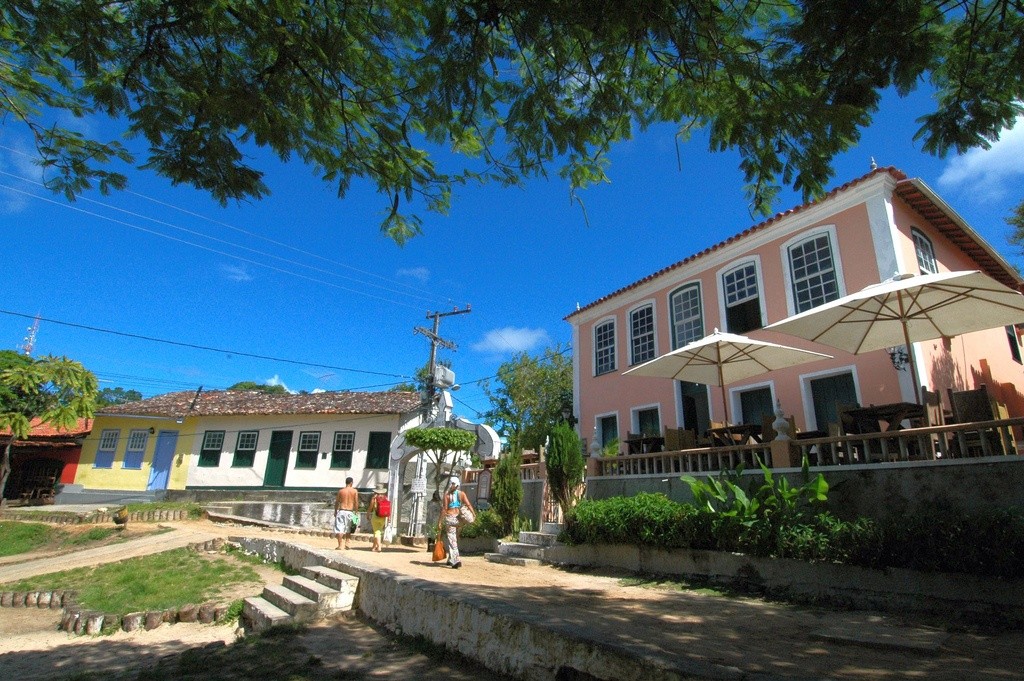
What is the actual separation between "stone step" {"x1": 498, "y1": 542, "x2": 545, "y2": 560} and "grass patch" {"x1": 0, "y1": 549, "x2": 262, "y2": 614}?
4.36 m

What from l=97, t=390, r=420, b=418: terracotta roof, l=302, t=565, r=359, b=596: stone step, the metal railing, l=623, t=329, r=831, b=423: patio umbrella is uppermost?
l=97, t=390, r=420, b=418: terracotta roof

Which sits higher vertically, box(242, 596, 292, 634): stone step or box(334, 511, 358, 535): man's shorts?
box(334, 511, 358, 535): man's shorts

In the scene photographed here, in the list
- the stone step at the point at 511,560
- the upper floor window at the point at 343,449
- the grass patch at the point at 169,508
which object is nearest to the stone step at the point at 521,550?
the stone step at the point at 511,560

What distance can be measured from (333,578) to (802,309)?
34.4 feet

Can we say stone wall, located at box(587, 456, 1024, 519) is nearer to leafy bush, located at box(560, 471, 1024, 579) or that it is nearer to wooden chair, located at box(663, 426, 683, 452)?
leafy bush, located at box(560, 471, 1024, 579)

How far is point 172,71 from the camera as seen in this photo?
4156 mm

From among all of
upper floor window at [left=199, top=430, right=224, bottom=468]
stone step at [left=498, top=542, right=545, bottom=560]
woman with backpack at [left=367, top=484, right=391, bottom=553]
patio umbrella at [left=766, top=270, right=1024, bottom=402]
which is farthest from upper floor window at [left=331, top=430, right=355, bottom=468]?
patio umbrella at [left=766, top=270, right=1024, bottom=402]

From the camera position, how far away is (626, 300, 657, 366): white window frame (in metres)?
15.0

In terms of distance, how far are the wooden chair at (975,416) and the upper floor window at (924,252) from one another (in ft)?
17.7

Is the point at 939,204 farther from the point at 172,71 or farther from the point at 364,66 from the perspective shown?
the point at 172,71

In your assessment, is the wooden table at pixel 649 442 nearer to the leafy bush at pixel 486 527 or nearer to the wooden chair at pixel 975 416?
the leafy bush at pixel 486 527

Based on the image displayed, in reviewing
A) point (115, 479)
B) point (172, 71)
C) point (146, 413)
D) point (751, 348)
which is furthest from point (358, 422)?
point (172, 71)

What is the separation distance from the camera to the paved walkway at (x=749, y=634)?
3.37 meters

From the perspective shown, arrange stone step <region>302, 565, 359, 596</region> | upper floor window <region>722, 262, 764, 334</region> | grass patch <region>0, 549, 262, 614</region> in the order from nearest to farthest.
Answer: stone step <region>302, 565, 359, 596</region>
grass patch <region>0, 549, 262, 614</region>
upper floor window <region>722, 262, 764, 334</region>
